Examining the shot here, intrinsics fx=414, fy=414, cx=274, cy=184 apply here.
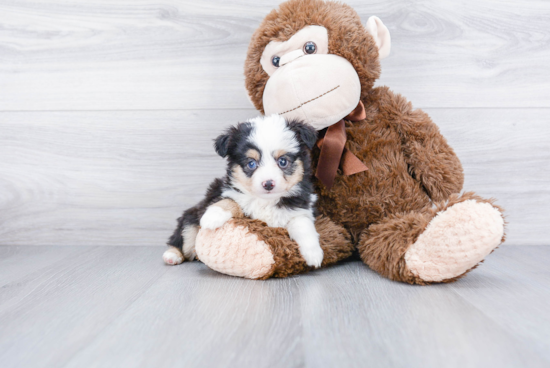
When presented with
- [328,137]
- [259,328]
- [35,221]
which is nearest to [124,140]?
[35,221]

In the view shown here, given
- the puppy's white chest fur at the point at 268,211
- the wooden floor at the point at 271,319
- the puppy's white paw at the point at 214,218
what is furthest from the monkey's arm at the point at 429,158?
the puppy's white paw at the point at 214,218

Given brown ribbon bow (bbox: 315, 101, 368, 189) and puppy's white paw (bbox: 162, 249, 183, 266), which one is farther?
puppy's white paw (bbox: 162, 249, 183, 266)

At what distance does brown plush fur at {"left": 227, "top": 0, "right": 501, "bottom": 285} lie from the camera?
126 cm

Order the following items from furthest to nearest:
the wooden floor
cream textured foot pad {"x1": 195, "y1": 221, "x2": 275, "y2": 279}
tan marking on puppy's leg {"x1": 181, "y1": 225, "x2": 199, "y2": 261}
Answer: tan marking on puppy's leg {"x1": 181, "y1": 225, "x2": 199, "y2": 261}
cream textured foot pad {"x1": 195, "y1": 221, "x2": 275, "y2": 279}
the wooden floor

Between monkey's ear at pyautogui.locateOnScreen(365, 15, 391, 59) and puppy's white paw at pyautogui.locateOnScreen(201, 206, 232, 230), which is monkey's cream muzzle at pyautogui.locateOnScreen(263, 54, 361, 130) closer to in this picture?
monkey's ear at pyautogui.locateOnScreen(365, 15, 391, 59)

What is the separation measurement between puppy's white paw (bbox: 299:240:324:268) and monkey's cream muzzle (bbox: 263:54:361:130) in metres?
0.37

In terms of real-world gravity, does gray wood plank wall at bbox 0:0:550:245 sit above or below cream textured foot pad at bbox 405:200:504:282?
above

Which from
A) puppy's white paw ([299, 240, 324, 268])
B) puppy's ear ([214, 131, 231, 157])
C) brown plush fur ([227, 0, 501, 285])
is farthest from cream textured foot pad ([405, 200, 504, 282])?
puppy's ear ([214, 131, 231, 157])

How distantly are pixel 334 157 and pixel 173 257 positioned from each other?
63cm

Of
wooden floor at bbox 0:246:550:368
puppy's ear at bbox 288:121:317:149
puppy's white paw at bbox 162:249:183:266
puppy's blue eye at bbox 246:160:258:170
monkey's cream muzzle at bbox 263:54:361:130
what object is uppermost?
monkey's cream muzzle at bbox 263:54:361:130

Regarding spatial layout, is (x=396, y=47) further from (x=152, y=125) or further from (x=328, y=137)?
(x=152, y=125)

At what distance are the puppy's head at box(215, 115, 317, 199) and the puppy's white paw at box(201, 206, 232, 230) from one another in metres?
0.10

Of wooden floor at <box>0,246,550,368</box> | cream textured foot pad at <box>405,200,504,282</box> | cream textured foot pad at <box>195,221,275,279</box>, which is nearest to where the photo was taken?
wooden floor at <box>0,246,550,368</box>

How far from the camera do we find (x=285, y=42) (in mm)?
1268
